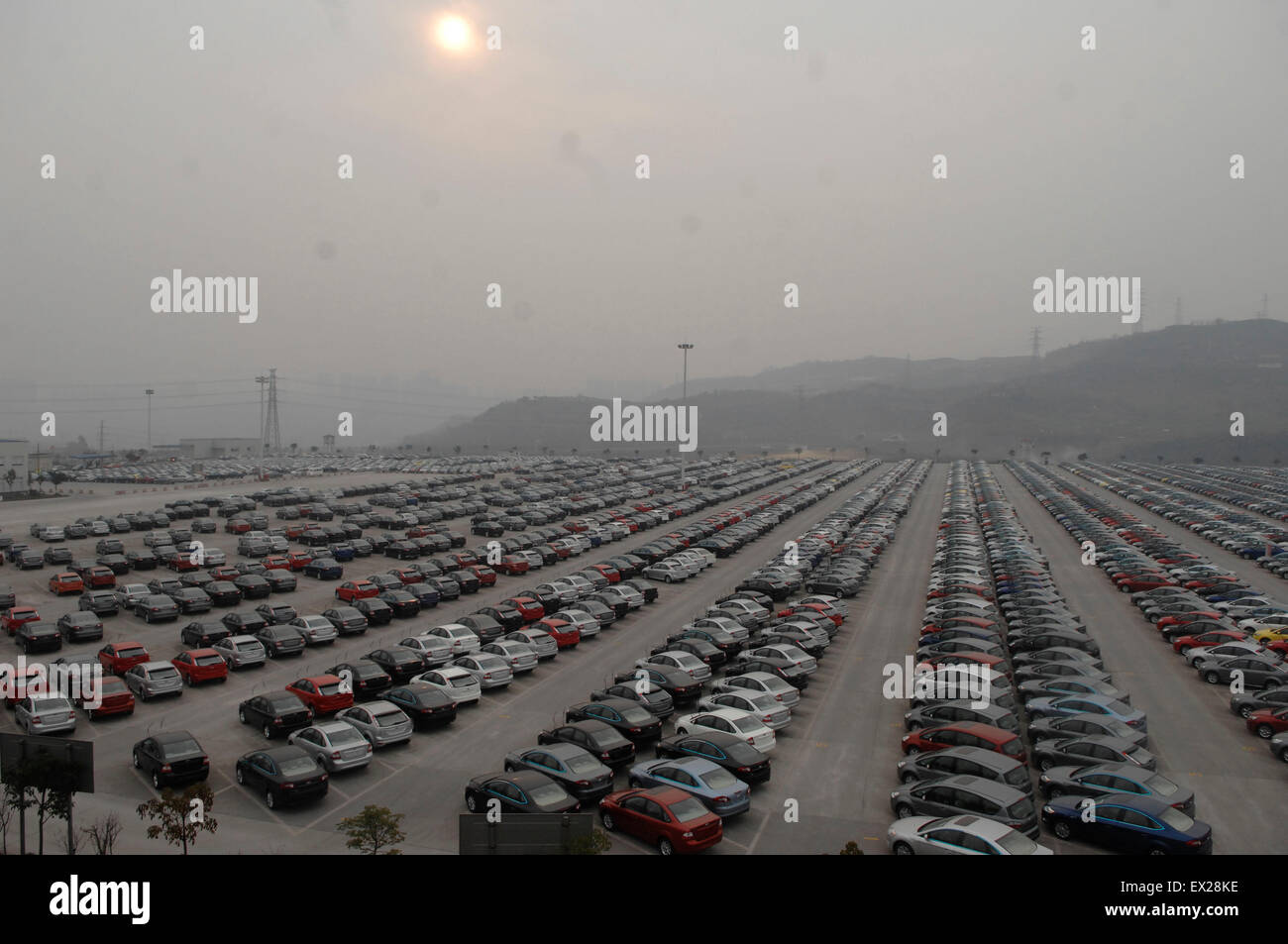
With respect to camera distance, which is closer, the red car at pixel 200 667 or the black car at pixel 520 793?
the black car at pixel 520 793

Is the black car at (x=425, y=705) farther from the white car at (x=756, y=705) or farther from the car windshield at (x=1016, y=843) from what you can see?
the car windshield at (x=1016, y=843)

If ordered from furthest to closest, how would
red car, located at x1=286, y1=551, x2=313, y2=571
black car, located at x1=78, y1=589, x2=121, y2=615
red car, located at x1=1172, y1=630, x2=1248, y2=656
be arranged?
red car, located at x1=286, y1=551, x2=313, y2=571 → black car, located at x1=78, y1=589, x2=121, y2=615 → red car, located at x1=1172, y1=630, x2=1248, y2=656

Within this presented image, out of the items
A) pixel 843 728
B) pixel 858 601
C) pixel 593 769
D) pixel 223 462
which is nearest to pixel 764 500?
pixel 858 601

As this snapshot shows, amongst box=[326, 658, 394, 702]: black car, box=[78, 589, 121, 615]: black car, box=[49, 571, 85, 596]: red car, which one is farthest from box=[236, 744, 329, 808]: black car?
box=[49, 571, 85, 596]: red car

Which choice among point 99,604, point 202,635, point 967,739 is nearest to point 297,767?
point 967,739

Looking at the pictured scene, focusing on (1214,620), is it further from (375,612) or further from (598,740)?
(375,612)

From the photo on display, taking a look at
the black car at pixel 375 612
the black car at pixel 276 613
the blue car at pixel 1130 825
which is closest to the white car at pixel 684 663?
the blue car at pixel 1130 825

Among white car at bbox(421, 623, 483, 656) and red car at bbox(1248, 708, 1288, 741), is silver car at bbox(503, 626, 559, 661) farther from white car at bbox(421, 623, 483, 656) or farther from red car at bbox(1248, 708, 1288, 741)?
red car at bbox(1248, 708, 1288, 741)
